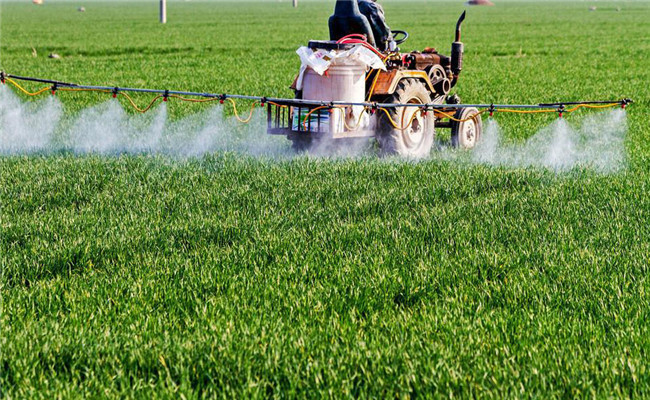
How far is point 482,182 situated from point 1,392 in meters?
5.35

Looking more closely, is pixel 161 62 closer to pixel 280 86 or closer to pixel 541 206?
pixel 280 86

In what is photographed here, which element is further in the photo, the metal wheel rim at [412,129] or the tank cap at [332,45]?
the metal wheel rim at [412,129]

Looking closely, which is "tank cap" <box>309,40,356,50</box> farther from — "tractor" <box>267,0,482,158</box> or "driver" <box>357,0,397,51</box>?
"driver" <box>357,0,397,51</box>

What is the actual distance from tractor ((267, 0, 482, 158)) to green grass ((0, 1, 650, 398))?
0.61 meters

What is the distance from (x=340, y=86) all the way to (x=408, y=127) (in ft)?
3.80

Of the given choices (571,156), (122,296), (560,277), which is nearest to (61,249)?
(122,296)

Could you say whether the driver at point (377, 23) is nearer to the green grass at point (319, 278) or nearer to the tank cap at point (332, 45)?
the tank cap at point (332, 45)

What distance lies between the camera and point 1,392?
3.45 m

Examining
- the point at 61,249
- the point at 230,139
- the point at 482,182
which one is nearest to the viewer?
the point at 61,249

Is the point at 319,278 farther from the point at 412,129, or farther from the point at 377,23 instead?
the point at 377,23

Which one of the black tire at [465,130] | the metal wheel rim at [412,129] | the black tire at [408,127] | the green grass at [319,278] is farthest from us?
the black tire at [465,130]

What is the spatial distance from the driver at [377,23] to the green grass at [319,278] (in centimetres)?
173

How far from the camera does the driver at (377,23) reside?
30.6 ft

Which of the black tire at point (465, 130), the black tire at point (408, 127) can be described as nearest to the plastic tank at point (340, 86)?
the black tire at point (408, 127)
